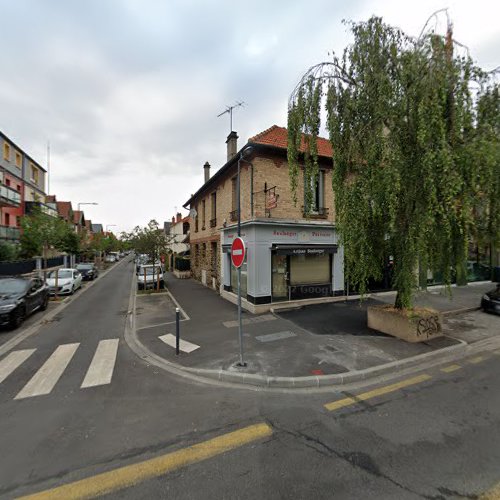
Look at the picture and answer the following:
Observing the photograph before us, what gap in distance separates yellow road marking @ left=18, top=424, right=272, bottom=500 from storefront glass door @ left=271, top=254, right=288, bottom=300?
7498 millimetres

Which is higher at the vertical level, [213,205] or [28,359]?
[213,205]

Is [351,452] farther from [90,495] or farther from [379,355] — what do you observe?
[379,355]

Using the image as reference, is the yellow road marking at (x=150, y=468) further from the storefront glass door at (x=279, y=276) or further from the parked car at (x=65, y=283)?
the parked car at (x=65, y=283)

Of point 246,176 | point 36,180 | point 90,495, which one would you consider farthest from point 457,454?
point 36,180

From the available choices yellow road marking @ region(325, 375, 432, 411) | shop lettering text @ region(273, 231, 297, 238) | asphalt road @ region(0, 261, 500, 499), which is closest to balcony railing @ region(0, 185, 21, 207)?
asphalt road @ region(0, 261, 500, 499)

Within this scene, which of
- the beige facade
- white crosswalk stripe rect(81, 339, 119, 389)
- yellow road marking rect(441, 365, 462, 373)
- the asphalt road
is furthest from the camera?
the beige facade

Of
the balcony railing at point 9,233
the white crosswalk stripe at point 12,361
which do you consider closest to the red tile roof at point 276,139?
the white crosswalk stripe at point 12,361

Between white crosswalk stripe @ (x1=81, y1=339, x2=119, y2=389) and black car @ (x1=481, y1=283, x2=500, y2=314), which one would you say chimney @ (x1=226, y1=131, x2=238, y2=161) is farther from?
black car @ (x1=481, y1=283, x2=500, y2=314)

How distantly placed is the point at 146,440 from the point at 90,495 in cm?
83

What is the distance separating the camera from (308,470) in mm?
2910

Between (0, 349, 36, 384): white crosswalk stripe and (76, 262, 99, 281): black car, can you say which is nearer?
(0, 349, 36, 384): white crosswalk stripe

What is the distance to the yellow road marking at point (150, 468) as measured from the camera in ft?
8.81

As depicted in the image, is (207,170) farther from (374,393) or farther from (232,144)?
(374,393)

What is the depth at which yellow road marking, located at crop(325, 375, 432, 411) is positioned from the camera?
4.25m
